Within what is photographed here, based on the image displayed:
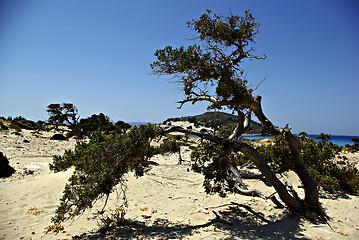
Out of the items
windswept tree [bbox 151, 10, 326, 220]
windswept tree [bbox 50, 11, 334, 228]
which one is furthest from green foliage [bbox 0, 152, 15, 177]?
windswept tree [bbox 151, 10, 326, 220]

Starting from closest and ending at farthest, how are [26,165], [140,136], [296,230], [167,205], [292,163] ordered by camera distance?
[296,230], [140,136], [292,163], [167,205], [26,165]

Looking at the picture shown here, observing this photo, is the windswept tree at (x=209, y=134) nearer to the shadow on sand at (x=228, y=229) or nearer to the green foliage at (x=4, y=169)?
the shadow on sand at (x=228, y=229)

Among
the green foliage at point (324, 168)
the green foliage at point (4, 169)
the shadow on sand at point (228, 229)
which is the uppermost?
the green foliage at point (324, 168)

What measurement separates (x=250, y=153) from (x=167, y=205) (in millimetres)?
3802

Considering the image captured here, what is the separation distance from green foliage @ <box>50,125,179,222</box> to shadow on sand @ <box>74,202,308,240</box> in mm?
1168

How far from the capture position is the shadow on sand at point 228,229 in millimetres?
5168

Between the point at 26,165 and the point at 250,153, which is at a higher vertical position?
the point at 250,153

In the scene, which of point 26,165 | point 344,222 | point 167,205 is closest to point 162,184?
point 167,205

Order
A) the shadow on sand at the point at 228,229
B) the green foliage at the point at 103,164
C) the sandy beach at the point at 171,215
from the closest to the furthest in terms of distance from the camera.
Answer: the green foliage at the point at 103,164, the shadow on sand at the point at 228,229, the sandy beach at the point at 171,215

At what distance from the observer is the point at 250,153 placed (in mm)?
5910

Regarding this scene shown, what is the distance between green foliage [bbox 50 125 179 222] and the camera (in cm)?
496

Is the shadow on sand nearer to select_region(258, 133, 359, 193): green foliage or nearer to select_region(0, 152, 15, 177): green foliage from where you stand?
select_region(258, 133, 359, 193): green foliage

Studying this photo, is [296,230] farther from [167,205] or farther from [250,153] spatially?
[167,205]

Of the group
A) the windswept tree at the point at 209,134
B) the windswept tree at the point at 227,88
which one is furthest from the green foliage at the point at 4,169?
the windswept tree at the point at 227,88
